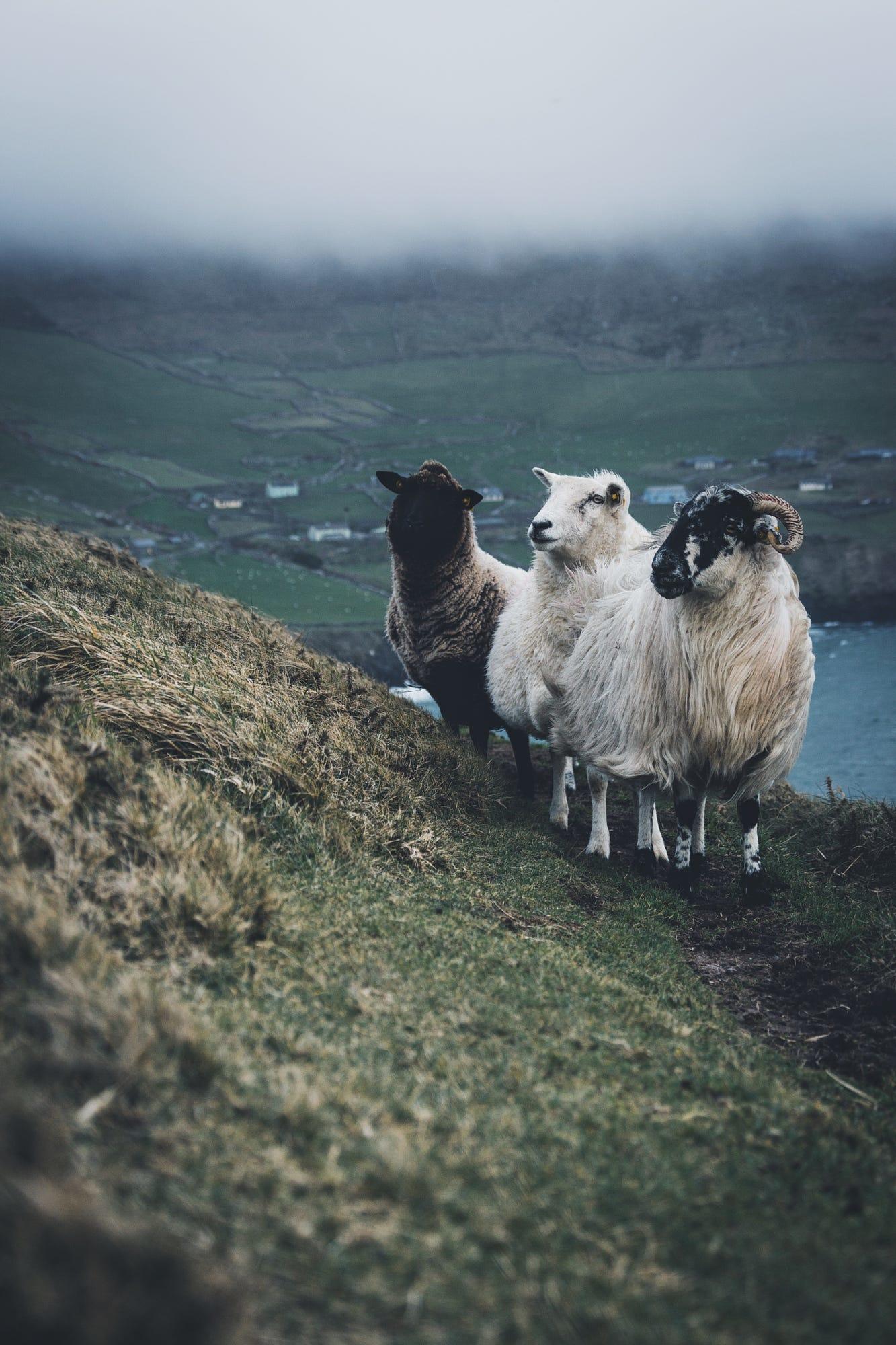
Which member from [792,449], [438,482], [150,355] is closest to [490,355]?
[150,355]

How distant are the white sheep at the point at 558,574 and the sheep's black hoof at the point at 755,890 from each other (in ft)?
7.69

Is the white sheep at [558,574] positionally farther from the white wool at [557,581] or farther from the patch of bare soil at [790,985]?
the patch of bare soil at [790,985]

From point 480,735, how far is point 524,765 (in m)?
0.82

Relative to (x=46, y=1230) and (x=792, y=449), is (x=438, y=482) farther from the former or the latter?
(x=792, y=449)

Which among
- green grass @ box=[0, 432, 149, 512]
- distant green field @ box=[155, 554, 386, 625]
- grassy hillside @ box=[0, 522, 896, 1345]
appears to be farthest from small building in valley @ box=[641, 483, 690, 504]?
grassy hillside @ box=[0, 522, 896, 1345]

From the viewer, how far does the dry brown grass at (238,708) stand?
17.6ft

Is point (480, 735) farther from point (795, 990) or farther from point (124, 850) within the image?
point (124, 850)

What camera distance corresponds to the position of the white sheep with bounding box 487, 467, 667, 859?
912cm

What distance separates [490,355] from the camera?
19962 centimetres

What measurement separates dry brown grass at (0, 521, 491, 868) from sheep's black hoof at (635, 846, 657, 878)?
1.58m

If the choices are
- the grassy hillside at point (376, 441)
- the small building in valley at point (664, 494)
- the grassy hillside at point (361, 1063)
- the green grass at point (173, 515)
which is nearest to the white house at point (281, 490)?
the grassy hillside at point (376, 441)

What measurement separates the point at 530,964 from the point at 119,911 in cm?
218

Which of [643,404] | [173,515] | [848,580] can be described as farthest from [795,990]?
[643,404]

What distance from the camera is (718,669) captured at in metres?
7.03
